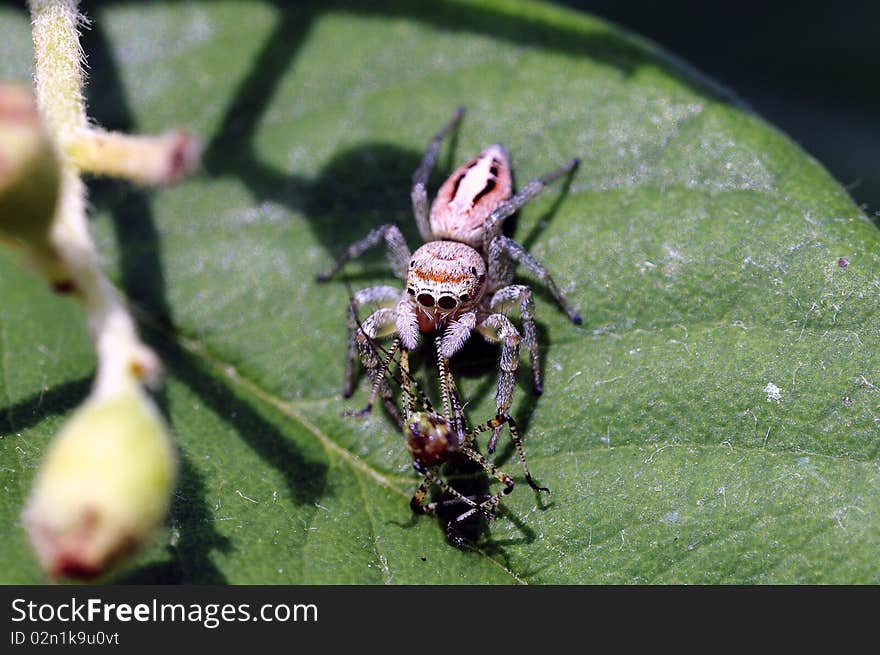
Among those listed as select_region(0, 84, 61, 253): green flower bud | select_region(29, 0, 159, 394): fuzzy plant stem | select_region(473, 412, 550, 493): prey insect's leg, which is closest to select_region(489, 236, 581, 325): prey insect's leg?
select_region(473, 412, 550, 493): prey insect's leg

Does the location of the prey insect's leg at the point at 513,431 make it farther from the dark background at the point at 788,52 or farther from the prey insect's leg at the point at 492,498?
the dark background at the point at 788,52

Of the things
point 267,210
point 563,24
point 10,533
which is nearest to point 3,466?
point 10,533

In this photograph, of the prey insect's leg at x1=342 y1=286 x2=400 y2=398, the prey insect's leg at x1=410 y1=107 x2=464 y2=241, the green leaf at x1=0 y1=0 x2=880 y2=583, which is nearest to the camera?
the green leaf at x1=0 y1=0 x2=880 y2=583

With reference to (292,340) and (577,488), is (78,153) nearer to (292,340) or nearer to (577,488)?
(292,340)

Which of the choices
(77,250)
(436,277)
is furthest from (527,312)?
(77,250)

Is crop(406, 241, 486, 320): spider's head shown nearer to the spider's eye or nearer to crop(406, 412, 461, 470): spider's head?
the spider's eye

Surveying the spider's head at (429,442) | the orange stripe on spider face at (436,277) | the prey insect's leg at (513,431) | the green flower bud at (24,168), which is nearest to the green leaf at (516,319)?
the prey insect's leg at (513,431)
